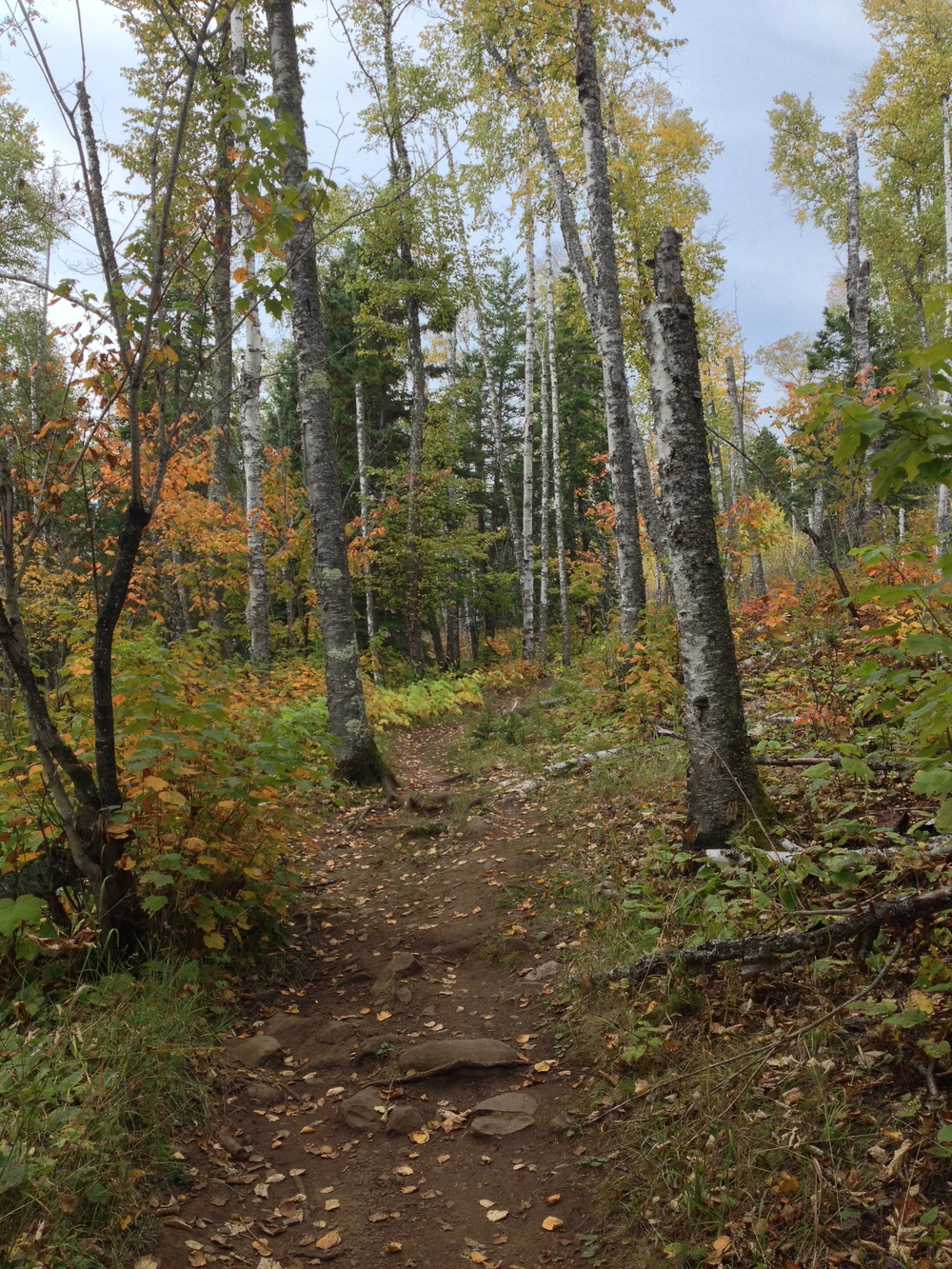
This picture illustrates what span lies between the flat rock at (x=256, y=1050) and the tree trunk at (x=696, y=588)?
2.56 metres

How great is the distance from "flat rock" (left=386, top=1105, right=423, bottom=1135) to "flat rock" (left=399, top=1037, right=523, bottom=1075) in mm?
230

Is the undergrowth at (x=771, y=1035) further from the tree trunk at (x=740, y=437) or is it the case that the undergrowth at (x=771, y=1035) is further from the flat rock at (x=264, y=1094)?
the tree trunk at (x=740, y=437)

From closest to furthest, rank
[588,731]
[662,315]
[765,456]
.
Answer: [662,315] → [588,731] → [765,456]

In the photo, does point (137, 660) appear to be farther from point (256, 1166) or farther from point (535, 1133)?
point (535, 1133)

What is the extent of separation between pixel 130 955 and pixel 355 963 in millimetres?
1470

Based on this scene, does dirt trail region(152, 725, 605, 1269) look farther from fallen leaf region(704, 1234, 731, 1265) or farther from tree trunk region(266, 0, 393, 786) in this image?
tree trunk region(266, 0, 393, 786)

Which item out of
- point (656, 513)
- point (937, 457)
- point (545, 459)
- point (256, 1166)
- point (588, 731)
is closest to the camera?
point (937, 457)

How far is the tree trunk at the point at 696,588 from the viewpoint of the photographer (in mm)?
4066

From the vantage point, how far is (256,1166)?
112 inches

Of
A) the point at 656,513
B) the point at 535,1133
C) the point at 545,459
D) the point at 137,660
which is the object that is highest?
the point at 545,459

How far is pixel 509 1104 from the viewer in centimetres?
315

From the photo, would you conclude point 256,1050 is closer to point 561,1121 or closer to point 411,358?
point 561,1121

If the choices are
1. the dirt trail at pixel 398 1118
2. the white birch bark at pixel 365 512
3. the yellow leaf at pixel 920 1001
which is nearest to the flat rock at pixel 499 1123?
the dirt trail at pixel 398 1118

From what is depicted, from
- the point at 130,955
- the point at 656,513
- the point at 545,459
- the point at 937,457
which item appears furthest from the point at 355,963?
the point at 545,459
